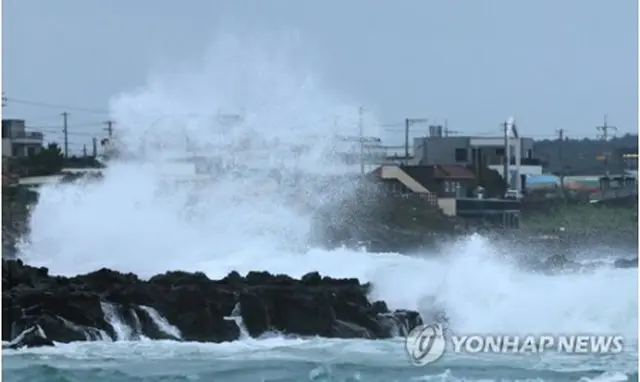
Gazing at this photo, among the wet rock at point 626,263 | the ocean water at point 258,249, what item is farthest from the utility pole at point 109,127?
the wet rock at point 626,263

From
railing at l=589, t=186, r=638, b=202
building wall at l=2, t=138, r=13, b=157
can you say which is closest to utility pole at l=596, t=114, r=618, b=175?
railing at l=589, t=186, r=638, b=202

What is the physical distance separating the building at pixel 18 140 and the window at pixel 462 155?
2368 mm

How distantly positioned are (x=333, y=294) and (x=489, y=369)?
1089 millimetres

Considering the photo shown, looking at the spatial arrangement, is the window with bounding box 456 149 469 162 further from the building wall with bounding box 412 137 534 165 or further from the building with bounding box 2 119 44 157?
the building with bounding box 2 119 44 157

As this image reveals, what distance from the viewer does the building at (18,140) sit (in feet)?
25.5

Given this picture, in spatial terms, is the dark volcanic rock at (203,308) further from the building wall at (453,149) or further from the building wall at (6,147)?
the building wall at (453,149)

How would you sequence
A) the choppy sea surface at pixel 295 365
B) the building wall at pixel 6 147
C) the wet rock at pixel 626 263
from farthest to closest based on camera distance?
the wet rock at pixel 626 263
the building wall at pixel 6 147
the choppy sea surface at pixel 295 365

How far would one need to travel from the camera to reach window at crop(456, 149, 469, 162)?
7.94m

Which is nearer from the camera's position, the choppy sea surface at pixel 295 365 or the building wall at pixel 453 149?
the choppy sea surface at pixel 295 365

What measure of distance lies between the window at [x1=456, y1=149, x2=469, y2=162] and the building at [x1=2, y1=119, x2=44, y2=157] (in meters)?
2.37

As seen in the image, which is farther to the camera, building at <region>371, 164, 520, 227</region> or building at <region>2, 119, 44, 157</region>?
building at <region>371, 164, 520, 227</region>

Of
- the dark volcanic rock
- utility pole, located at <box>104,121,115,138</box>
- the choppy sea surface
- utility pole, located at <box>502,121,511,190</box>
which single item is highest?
utility pole, located at <box>104,121,115,138</box>

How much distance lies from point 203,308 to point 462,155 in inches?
67.3

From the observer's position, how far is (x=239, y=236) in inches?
322
